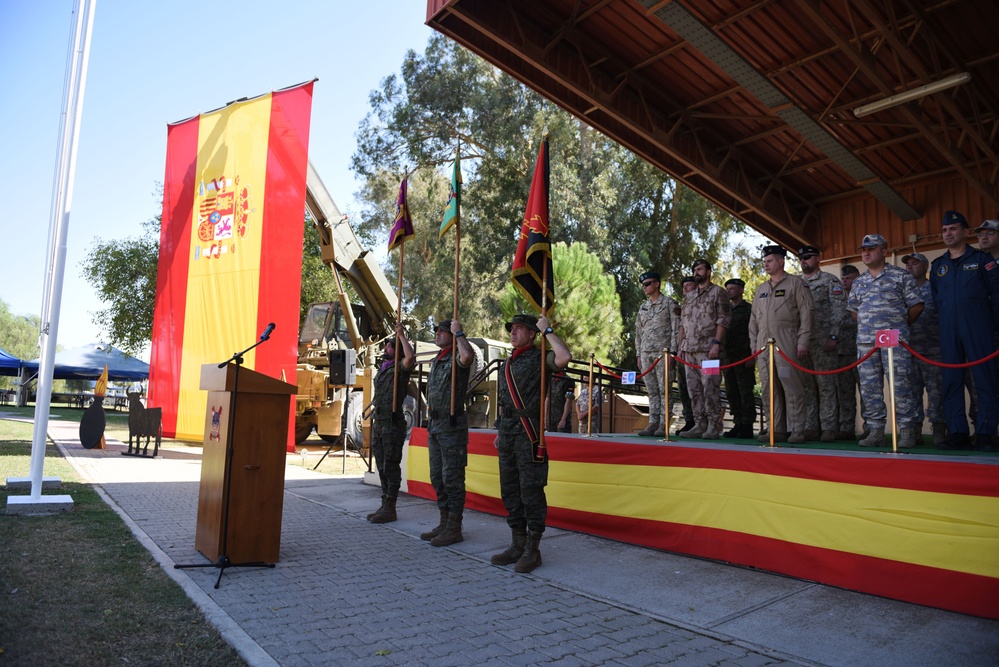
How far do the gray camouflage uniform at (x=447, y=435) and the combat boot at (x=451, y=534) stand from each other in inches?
2.1

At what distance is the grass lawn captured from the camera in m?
2.96

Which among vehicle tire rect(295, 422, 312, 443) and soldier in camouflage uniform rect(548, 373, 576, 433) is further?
vehicle tire rect(295, 422, 312, 443)

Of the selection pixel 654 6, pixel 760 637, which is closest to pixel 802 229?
pixel 654 6

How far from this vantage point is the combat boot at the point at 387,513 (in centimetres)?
656

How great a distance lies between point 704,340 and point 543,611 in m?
3.70

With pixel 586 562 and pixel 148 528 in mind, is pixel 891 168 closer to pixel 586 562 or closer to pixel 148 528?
pixel 586 562

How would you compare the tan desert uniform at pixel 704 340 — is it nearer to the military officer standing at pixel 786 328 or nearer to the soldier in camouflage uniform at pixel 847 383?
the military officer standing at pixel 786 328

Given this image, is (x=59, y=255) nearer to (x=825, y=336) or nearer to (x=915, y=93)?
(x=825, y=336)

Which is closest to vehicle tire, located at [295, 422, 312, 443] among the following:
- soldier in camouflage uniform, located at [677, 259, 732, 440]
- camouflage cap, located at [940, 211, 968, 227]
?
soldier in camouflage uniform, located at [677, 259, 732, 440]

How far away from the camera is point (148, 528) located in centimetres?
580

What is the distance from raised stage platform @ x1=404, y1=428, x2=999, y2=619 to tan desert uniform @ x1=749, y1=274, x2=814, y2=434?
105 cm

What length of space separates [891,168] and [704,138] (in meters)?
3.20

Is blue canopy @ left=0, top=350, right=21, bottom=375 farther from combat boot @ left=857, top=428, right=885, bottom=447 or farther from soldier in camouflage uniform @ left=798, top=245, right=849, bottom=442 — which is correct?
combat boot @ left=857, top=428, right=885, bottom=447

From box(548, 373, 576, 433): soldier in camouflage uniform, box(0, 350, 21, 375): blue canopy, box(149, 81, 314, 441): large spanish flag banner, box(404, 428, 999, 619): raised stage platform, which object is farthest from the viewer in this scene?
box(0, 350, 21, 375): blue canopy
